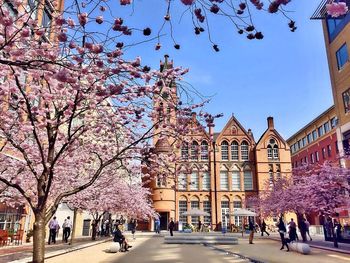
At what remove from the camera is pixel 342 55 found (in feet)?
93.1

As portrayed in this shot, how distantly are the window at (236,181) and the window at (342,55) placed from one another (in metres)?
28.3

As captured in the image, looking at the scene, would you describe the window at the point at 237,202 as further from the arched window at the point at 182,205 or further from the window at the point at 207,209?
the arched window at the point at 182,205

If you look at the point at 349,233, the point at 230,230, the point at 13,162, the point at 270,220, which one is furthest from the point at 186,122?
the point at 270,220

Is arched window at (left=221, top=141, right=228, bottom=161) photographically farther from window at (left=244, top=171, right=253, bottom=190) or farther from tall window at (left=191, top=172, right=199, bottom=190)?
tall window at (left=191, top=172, right=199, bottom=190)

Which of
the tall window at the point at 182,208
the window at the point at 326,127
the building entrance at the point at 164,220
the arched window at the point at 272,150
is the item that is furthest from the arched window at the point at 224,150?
the window at the point at 326,127

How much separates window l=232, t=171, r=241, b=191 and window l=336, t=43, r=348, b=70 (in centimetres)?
2830

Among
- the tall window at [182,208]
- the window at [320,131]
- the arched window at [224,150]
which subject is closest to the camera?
the tall window at [182,208]

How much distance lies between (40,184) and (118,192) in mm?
16967

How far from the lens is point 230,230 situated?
48438 mm

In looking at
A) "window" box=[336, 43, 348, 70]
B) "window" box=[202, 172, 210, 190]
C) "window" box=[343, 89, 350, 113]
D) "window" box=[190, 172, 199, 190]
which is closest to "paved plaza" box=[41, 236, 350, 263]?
"window" box=[343, 89, 350, 113]

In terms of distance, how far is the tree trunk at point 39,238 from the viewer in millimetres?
8859

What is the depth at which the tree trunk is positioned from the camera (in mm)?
8859

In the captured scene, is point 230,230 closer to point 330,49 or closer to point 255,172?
point 255,172

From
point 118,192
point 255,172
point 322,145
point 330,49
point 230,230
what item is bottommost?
point 230,230
